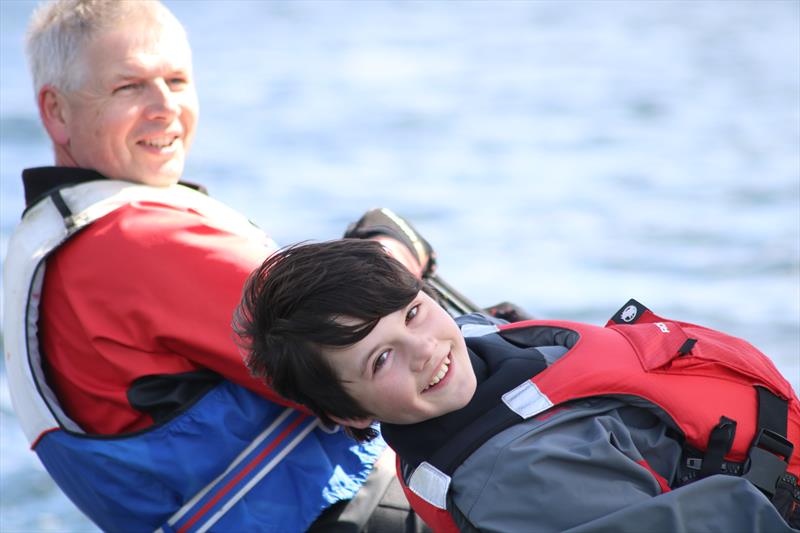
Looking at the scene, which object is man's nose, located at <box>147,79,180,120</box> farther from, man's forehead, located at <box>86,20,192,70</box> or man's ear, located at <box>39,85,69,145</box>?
man's ear, located at <box>39,85,69,145</box>

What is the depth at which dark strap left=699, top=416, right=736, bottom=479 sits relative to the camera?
1.91m

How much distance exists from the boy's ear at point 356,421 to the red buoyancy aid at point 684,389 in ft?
0.43

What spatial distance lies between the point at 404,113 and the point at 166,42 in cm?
598

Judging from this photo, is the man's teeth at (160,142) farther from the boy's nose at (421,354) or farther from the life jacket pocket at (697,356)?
the life jacket pocket at (697,356)

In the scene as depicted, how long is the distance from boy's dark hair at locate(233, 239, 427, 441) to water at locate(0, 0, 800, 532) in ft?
6.28

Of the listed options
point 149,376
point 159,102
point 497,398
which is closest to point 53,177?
point 159,102

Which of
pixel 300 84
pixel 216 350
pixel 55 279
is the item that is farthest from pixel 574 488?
pixel 300 84

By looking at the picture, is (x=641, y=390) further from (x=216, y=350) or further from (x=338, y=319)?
(x=216, y=350)

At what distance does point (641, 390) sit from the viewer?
1.93 meters

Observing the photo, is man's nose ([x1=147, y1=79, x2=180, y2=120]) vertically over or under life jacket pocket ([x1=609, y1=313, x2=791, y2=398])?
over

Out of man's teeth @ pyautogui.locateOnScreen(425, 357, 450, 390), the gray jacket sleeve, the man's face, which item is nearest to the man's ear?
the man's face

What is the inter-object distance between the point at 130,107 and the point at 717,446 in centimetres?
137

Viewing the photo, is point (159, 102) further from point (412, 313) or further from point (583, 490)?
point (583, 490)

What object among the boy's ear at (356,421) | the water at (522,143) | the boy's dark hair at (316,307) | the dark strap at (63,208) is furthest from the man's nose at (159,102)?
the water at (522,143)
